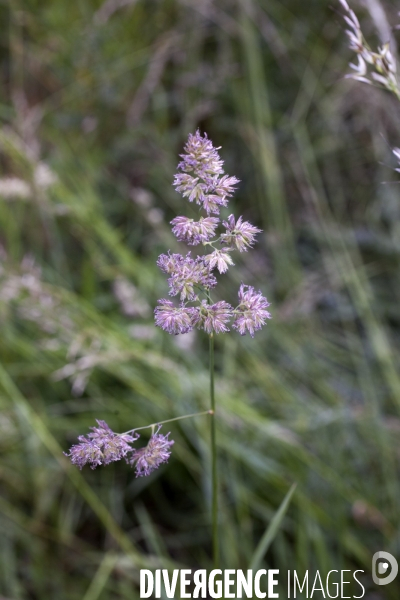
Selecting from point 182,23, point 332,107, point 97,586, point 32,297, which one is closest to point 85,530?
point 97,586

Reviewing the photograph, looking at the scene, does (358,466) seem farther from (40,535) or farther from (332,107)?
(332,107)

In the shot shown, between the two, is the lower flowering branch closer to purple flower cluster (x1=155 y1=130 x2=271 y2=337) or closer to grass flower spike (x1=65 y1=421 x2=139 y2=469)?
grass flower spike (x1=65 y1=421 x2=139 y2=469)

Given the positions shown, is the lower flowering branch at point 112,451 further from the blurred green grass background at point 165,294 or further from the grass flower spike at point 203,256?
the blurred green grass background at point 165,294

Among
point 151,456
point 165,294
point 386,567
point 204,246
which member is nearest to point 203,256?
point 204,246

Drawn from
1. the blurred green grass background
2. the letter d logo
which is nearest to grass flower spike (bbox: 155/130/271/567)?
the blurred green grass background

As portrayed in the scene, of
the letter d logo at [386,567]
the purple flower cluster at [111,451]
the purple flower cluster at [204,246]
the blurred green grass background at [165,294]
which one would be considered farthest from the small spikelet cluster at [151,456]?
the letter d logo at [386,567]

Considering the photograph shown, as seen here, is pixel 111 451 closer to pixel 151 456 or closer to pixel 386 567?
pixel 151 456

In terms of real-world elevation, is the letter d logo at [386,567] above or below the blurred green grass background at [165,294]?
below
